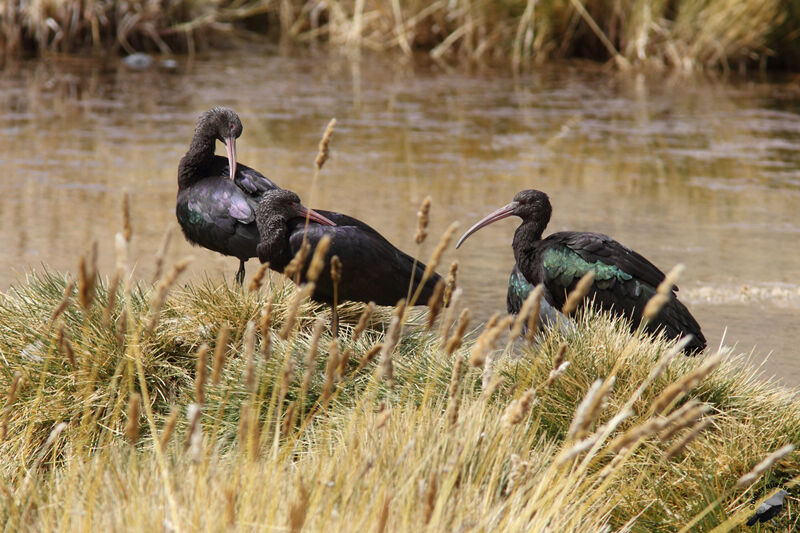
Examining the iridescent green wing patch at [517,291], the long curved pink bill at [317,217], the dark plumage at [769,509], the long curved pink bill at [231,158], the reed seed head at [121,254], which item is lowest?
the dark plumage at [769,509]

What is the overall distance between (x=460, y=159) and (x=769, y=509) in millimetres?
6113

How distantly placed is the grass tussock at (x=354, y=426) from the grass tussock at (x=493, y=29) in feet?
31.6

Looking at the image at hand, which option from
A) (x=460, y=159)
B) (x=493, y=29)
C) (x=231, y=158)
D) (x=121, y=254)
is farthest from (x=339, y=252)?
(x=493, y=29)

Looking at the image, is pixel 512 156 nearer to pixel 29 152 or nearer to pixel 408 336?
pixel 29 152

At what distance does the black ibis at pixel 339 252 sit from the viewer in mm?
4219

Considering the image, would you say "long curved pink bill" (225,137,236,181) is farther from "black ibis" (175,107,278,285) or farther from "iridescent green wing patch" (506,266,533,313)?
"iridescent green wing patch" (506,266,533,313)

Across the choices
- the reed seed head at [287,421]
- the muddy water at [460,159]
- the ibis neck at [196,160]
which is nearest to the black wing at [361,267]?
the muddy water at [460,159]

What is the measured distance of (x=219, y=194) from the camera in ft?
16.6

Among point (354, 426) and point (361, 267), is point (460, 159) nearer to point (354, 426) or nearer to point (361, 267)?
point (361, 267)

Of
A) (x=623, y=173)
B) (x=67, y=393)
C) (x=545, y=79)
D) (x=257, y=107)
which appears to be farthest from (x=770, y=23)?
(x=67, y=393)

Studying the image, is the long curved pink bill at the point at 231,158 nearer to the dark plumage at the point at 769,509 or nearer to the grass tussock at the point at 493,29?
the dark plumage at the point at 769,509

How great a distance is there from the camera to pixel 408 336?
430 cm

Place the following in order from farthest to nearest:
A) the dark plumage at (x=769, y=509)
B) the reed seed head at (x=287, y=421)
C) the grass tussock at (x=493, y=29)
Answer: the grass tussock at (x=493, y=29)
the dark plumage at (x=769, y=509)
the reed seed head at (x=287, y=421)

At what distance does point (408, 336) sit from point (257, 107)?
270 inches
